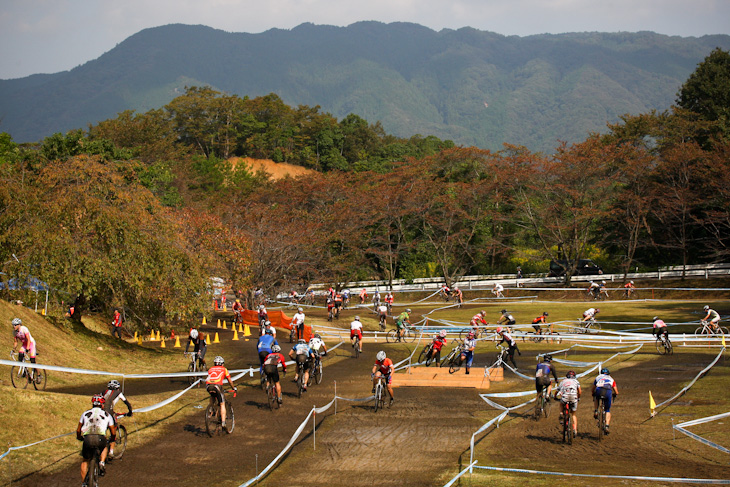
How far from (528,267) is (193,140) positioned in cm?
7428

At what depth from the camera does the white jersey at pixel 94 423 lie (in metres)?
11.8

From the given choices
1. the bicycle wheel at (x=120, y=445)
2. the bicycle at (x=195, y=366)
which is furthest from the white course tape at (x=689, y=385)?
the bicycle at (x=195, y=366)

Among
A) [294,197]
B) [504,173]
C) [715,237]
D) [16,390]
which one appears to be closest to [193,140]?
[294,197]

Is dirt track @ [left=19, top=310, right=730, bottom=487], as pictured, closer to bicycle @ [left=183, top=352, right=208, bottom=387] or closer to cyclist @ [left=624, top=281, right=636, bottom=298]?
bicycle @ [left=183, top=352, right=208, bottom=387]

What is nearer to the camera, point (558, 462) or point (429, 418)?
point (558, 462)

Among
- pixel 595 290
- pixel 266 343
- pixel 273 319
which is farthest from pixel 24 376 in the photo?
pixel 595 290

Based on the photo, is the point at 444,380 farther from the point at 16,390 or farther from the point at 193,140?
the point at 193,140

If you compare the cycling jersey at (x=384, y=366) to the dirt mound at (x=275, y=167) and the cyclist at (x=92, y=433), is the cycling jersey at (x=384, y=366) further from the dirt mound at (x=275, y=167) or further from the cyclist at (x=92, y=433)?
the dirt mound at (x=275, y=167)

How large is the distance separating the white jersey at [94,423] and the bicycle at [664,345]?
2186 cm

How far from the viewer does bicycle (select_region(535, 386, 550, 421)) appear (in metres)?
17.5

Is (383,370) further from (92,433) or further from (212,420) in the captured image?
(92,433)

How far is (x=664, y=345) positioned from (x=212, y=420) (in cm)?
1885

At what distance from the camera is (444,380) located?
2211 cm

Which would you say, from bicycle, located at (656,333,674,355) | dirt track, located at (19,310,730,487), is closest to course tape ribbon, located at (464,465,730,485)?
dirt track, located at (19,310,730,487)
